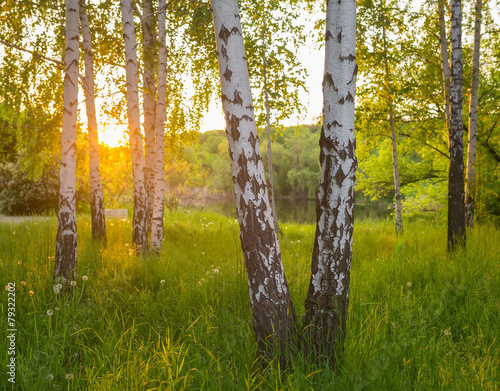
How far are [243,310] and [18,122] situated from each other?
7131mm

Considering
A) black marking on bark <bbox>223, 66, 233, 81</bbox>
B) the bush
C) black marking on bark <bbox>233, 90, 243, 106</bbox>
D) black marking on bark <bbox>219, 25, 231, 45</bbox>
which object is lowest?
the bush

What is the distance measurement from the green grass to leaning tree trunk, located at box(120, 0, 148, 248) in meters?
0.90

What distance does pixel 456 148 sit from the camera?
611 centimetres

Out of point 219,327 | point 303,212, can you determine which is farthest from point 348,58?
point 303,212

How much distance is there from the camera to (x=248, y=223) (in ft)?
8.04

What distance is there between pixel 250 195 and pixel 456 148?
535 cm

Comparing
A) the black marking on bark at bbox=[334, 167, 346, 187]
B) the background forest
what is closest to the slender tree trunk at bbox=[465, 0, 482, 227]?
the background forest

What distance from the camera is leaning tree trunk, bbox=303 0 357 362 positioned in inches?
94.5

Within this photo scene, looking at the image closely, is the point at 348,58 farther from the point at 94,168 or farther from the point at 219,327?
the point at 94,168

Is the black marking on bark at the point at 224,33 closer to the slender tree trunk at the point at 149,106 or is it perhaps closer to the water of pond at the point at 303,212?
the slender tree trunk at the point at 149,106

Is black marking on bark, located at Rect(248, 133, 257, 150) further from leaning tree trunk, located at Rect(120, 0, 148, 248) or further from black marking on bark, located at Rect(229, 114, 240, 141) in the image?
leaning tree trunk, located at Rect(120, 0, 148, 248)

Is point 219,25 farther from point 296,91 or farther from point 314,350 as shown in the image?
point 296,91

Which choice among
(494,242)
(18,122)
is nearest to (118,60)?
(18,122)

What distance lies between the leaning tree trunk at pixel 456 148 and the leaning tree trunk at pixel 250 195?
5021mm
